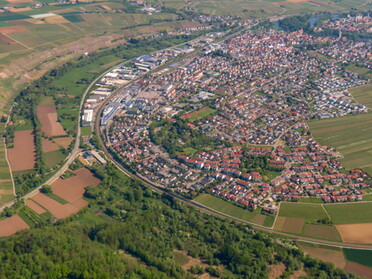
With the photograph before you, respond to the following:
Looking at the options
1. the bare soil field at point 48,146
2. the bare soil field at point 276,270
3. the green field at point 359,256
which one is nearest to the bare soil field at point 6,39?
the bare soil field at point 48,146

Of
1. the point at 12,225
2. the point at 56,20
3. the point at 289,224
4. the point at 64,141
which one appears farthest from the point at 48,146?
the point at 56,20

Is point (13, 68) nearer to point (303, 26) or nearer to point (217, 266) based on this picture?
point (217, 266)

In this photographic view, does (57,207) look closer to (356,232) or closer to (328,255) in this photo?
(328,255)

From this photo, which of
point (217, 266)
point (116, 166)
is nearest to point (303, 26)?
point (116, 166)

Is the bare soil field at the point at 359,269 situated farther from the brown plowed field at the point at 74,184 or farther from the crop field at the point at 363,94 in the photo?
the crop field at the point at 363,94

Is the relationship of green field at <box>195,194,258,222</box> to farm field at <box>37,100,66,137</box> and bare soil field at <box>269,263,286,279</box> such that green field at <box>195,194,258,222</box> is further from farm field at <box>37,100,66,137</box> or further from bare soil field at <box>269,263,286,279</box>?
farm field at <box>37,100,66,137</box>

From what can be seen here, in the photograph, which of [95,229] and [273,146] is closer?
[95,229]
